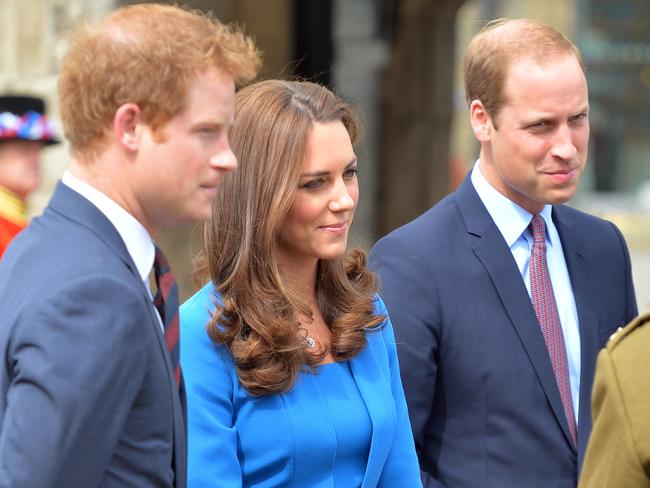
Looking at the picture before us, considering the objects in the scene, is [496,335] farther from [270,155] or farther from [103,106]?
[103,106]

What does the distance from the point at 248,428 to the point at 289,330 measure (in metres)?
0.23

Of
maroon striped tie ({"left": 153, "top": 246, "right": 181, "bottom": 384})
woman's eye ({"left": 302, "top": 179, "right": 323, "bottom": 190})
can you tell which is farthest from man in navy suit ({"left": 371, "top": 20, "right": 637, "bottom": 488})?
maroon striped tie ({"left": 153, "top": 246, "right": 181, "bottom": 384})

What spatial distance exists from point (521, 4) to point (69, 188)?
2353cm

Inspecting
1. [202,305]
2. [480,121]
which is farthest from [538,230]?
[202,305]

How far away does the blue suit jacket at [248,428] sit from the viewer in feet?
8.87

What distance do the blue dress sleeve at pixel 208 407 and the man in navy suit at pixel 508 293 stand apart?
0.65 meters

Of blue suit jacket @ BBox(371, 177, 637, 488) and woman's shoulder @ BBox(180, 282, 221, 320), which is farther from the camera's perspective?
blue suit jacket @ BBox(371, 177, 637, 488)

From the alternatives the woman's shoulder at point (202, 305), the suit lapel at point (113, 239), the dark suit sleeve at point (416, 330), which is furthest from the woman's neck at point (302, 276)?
the suit lapel at point (113, 239)

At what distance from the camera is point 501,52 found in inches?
136

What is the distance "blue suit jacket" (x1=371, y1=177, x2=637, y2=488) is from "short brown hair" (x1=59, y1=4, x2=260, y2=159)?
134 cm

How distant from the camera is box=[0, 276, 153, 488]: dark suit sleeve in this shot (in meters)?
1.92

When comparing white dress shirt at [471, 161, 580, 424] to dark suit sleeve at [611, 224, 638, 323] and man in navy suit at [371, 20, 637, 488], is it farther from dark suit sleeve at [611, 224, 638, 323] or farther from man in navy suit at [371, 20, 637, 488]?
dark suit sleeve at [611, 224, 638, 323]

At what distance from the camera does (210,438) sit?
2697 mm

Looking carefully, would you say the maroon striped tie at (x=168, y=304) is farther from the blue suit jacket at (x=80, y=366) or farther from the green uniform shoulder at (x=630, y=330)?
the green uniform shoulder at (x=630, y=330)
